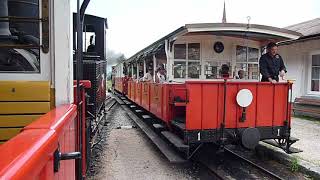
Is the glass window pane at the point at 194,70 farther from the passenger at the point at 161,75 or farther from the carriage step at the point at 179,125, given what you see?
the carriage step at the point at 179,125

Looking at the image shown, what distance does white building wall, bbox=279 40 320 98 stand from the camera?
12316 mm

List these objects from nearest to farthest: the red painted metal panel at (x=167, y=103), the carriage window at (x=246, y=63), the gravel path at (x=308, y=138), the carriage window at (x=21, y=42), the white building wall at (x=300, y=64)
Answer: the carriage window at (x=21, y=42), the gravel path at (x=308, y=138), the red painted metal panel at (x=167, y=103), the carriage window at (x=246, y=63), the white building wall at (x=300, y=64)

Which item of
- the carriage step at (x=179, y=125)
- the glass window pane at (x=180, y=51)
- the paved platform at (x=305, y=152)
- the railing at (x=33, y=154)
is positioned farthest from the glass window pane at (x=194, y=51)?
the railing at (x=33, y=154)

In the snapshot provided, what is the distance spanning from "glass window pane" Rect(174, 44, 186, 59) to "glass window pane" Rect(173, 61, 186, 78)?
137 mm

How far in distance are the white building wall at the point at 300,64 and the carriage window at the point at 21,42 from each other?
11126mm

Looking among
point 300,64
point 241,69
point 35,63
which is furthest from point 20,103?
point 300,64

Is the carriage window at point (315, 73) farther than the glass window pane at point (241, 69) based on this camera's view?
Yes

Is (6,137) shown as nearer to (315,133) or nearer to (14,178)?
(14,178)

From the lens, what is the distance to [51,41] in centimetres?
273

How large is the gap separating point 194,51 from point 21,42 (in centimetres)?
517

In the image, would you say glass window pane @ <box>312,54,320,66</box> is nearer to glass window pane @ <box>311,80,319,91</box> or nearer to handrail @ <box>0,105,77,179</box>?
glass window pane @ <box>311,80,319,91</box>

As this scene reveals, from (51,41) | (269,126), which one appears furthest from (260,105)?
(51,41)

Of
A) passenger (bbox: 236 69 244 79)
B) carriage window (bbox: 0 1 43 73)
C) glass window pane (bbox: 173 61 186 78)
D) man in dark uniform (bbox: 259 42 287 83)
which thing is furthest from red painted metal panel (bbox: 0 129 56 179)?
passenger (bbox: 236 69 244 79)

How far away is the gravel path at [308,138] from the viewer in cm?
627
